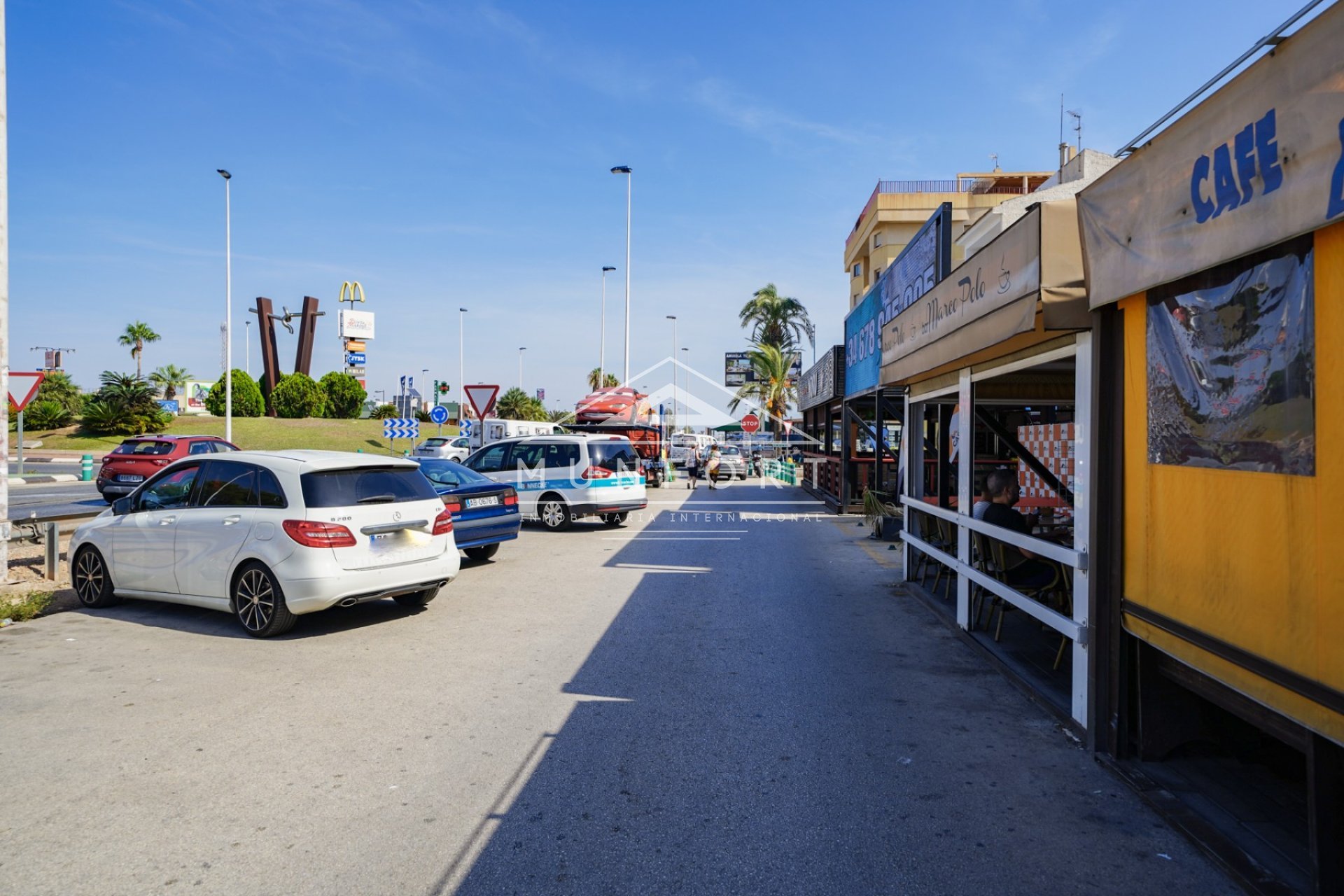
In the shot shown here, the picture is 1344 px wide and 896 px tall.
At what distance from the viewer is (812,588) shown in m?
10.1

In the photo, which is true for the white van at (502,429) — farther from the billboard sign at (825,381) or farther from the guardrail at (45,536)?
the guardrail at (45,536)

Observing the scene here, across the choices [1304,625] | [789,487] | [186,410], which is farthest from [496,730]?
[186,410]

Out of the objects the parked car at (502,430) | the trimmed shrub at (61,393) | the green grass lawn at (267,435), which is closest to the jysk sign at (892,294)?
the parked car at (502,430)

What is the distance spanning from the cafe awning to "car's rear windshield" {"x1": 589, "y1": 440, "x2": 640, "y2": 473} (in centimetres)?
916

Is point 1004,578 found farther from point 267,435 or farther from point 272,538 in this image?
point 267,435

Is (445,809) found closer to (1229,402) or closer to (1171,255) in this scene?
(1229,402)

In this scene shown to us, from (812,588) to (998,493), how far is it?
134 inches

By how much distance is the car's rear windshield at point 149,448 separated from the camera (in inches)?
810

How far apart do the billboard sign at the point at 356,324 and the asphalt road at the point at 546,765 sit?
63.6m

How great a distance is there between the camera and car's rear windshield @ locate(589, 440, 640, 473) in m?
16.1

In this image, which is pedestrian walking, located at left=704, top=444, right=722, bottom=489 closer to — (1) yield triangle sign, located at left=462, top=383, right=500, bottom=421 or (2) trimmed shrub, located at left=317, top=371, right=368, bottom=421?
(1) yield triangle sign, located at left=462, top=383, right=500, bottom=421

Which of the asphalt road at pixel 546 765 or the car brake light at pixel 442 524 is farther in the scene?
the car brake light at pixel 442 524

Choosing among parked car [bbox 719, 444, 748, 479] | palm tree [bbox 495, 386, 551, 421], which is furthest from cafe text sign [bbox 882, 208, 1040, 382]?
palm tree [bbox 495, 386, 551, 421]

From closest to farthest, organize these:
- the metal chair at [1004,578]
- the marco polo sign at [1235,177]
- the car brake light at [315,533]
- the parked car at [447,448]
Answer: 1. the marco polo sign at [1235,177]
2. the metal chair at [1004,578]
3. the car brake light at [315,533]
4. the parked car at [447,448]
